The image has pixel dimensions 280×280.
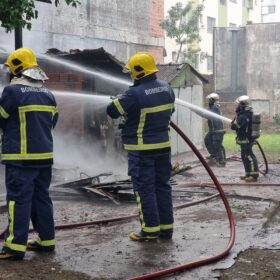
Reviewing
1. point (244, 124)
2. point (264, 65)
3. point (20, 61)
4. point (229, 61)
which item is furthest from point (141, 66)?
point (229, 61)

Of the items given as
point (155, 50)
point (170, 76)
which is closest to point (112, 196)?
point (170, 76)

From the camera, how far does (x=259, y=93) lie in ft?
87.2

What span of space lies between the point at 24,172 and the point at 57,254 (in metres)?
0.84

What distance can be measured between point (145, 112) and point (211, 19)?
33.4 m

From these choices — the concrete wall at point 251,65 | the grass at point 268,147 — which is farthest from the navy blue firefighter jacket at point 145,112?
the concrete wall at point 251,65

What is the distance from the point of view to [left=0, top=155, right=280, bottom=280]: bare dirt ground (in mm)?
4418

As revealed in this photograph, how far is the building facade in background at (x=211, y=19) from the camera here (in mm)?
32109

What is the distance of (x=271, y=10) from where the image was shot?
5238 centimetres

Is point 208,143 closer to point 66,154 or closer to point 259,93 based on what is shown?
point 66,154

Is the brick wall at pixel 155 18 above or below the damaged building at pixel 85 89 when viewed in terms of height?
above

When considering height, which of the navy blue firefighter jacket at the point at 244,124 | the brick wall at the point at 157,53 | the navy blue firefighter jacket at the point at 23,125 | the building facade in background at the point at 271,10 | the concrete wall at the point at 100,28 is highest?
the building facade in background at the point at 271,10

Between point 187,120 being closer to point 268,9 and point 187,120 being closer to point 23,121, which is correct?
point 23,121

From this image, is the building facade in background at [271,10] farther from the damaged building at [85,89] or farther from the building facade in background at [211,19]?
the damaged building at [85,89]

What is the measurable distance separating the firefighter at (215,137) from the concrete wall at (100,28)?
15.0ft
